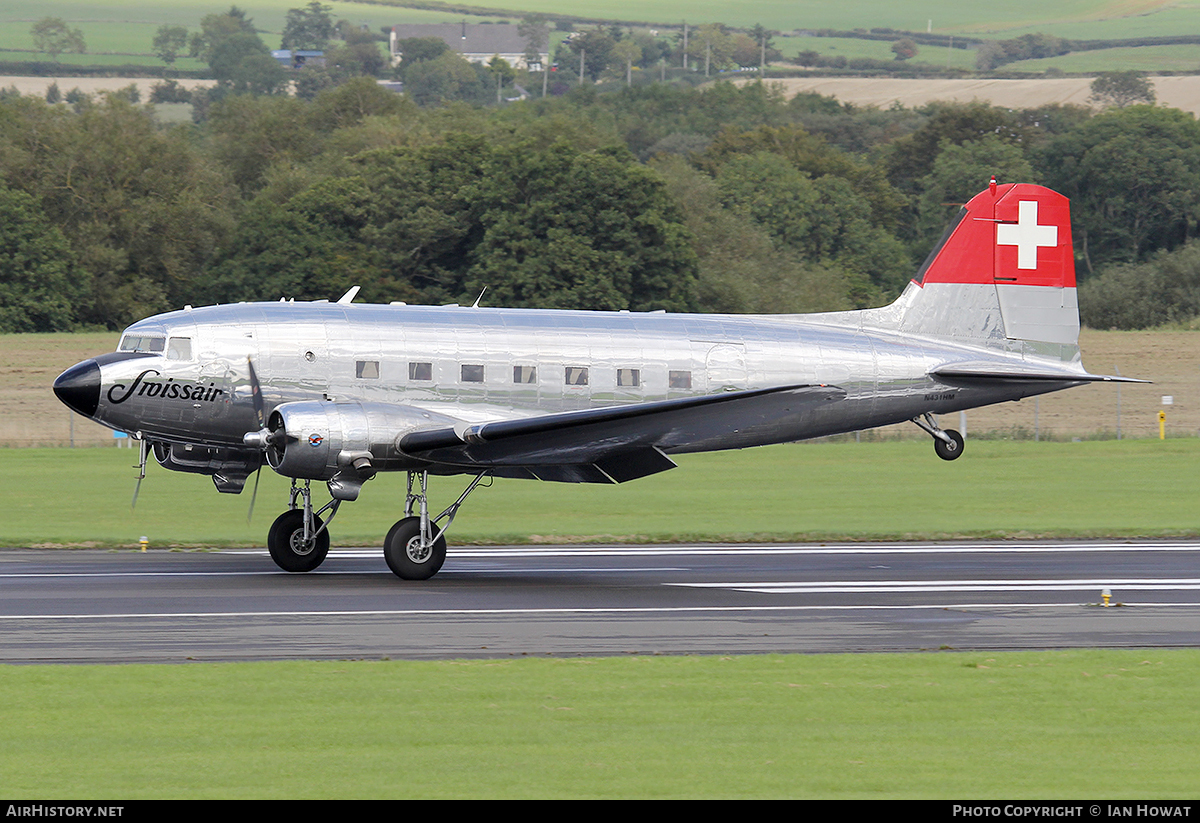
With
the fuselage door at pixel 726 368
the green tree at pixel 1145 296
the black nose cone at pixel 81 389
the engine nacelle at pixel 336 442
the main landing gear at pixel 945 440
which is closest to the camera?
the engine nacelle at pixel 336 442

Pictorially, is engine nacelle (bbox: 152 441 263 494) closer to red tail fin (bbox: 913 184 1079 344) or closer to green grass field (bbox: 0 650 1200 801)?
green grass field (bbox: 0 650 1200 801)

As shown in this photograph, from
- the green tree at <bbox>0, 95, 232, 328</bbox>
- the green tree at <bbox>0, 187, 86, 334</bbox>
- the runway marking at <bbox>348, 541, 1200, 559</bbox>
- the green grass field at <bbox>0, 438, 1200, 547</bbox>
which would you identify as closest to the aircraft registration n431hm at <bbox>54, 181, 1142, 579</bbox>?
the runway marking at <bbox>348, 541, 1200, 559</bbox>

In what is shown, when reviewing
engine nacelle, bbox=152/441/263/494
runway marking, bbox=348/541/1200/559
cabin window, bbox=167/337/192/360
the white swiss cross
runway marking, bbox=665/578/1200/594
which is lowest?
runway marking, bbox=348/541/1200/559

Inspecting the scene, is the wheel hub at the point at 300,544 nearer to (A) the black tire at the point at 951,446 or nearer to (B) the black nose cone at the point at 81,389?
(B) the black nose cone at the point at 81,389

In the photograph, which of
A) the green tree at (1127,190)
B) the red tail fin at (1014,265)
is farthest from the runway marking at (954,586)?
the green tree at (1127,190)

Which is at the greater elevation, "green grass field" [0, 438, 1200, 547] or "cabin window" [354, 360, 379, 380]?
"cabin window" [354, 360, 379, 380]

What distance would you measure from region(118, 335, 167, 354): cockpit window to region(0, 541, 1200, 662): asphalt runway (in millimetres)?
3313

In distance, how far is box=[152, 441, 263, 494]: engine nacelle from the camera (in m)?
22.7

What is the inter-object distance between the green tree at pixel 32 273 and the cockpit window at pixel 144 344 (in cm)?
4534

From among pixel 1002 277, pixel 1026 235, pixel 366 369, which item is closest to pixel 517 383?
pixel 366 369

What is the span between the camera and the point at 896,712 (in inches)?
483

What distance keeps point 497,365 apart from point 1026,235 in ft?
34.3

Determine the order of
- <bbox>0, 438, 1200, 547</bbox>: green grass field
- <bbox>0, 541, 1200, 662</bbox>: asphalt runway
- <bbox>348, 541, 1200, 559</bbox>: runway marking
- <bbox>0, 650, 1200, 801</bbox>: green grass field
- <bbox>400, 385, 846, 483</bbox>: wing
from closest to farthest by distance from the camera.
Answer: <bbox>0, 650, 1200, 801</bbox>: green grass field < <bbox>0, 541, 1200, 662</bbox>: asphalt runway < <bbox>400, 385, 846, 483</bbox>: wing < <bbox>348, 541, 1200, 559</bbox>: runway marking < <bbox>0, 438, 1200, 547</bbox>: green grass field

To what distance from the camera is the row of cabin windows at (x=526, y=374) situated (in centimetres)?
2230
